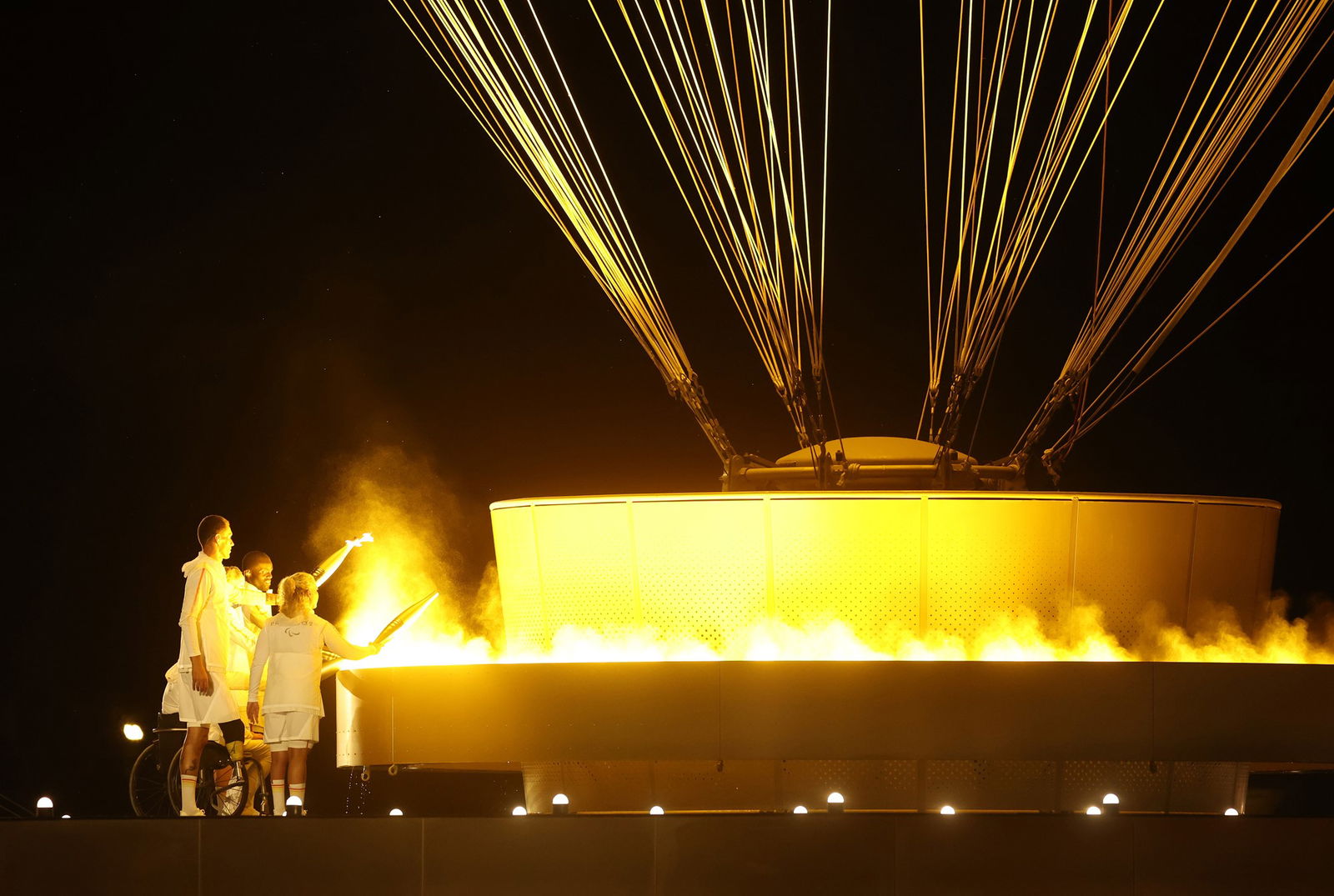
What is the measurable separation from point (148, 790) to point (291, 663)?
301 centimetres

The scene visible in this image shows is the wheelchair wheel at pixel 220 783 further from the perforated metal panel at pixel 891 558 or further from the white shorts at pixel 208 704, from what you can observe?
the perforated metal panel at pixel 891 558

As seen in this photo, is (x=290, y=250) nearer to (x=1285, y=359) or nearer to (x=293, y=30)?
(x=293, y=30)

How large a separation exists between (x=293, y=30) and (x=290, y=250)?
2.49 meters

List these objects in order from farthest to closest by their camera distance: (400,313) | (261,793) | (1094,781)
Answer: (400,313) → (1094,781) → (261,793)

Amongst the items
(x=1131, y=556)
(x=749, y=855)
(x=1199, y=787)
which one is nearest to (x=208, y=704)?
(x=749, y=855)

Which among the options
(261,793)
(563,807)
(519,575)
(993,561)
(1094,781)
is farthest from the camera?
(519,575)

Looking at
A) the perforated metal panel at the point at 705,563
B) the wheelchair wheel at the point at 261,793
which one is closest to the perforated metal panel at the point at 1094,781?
the perforated metal panel at the point at 705,563

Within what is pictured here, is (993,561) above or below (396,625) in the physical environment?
above

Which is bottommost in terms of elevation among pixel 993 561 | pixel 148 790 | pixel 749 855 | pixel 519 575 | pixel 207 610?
pixel 749 855

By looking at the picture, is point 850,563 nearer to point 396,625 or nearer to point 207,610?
point 396,625

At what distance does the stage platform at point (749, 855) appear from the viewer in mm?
9016

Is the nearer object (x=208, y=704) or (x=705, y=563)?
(x=208, y=704)

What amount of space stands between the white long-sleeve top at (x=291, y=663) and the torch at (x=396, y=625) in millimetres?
1475

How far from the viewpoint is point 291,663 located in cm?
1066
